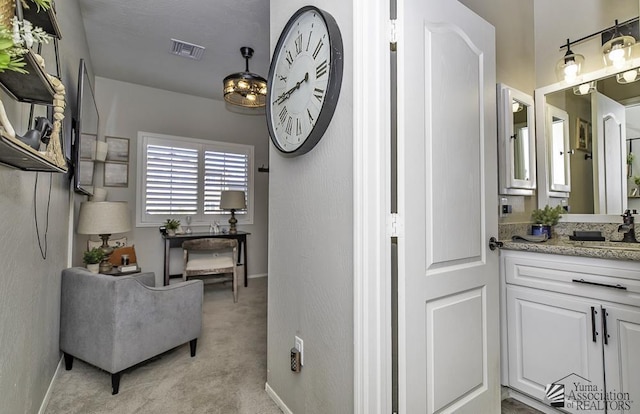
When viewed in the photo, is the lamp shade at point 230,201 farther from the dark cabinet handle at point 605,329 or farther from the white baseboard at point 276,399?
the dark cabinet handle at point 605,329

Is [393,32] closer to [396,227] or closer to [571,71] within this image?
[396,227]

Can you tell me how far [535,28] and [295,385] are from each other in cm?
319

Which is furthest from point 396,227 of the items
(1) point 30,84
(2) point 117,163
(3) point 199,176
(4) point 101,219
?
(2) point 117,163

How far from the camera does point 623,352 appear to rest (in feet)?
4.45

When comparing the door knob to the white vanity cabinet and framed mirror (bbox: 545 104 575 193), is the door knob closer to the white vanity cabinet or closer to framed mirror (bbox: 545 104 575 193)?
the white vanity cabinet

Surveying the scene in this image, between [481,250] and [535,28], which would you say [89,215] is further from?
[535,28]

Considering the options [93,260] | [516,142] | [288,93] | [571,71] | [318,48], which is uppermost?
[571,71]

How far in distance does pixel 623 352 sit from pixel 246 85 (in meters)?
3.17

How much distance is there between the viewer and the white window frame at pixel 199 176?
402cm

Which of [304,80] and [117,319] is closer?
[304,80]

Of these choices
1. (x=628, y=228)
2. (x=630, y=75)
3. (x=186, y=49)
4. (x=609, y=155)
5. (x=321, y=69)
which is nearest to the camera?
(x=321, y=69)

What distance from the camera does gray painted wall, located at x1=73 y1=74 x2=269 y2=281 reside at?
3.84m

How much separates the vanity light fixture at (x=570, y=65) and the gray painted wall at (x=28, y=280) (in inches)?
125

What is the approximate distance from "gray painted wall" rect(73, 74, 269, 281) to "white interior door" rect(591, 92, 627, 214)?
4.00 meters
